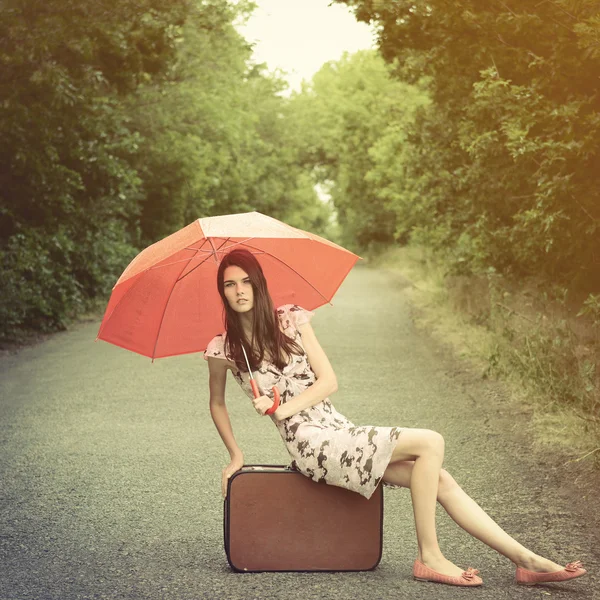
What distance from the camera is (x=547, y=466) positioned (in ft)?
22.8

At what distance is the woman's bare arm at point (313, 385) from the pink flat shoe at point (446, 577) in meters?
0.89

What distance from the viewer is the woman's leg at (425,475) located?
4.44 meters

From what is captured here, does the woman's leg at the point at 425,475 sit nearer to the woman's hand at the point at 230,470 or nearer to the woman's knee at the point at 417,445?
the woman's knee at the point at 417,445

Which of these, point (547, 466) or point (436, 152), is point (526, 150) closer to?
point (547, 466)

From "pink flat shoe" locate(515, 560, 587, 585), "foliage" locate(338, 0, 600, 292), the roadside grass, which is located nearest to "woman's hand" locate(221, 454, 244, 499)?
"pink flat shoe" locate(515, 560, 587, 585)

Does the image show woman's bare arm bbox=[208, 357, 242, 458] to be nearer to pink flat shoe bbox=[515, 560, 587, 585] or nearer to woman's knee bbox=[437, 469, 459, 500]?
woman's knee bbox=[437, 469, 459, 500]

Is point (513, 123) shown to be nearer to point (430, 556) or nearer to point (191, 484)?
point (191, 484)

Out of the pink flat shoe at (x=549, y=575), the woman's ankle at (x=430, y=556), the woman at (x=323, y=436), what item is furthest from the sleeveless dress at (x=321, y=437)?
the pink flat shoe at (x=549, y=575)

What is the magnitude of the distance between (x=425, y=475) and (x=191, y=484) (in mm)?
2570

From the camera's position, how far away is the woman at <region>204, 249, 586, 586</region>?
14.6ft

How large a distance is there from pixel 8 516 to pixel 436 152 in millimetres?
11579

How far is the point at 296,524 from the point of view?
15.3ft

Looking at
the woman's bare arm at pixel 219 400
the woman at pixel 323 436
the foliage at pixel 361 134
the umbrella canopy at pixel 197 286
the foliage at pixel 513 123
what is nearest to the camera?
the woman at pixel 323 436

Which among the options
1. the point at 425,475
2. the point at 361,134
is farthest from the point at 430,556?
the point at 361,134
